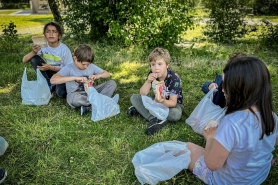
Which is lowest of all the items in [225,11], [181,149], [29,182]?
[29,182]

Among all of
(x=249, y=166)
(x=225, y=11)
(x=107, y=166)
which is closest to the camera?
(x=249, y=166)

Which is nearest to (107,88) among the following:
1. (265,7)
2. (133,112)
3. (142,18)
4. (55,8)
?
(133,112)

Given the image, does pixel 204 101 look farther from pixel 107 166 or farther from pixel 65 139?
pixel 65 139

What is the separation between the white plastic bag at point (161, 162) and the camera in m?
2.14

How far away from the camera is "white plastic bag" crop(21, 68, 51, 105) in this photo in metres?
3.56

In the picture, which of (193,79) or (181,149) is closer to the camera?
(181,149)

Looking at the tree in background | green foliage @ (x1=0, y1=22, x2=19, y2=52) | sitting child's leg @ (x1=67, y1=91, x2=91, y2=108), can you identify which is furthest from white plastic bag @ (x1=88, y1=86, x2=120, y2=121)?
the tree in background

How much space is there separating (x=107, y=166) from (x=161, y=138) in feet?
2.15

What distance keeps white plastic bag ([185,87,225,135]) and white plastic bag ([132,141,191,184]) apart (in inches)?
26.8

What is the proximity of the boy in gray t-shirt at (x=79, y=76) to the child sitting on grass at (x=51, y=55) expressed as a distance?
0.34 metres

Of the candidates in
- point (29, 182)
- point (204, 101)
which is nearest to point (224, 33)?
point (204, 101)

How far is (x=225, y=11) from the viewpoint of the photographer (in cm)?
717

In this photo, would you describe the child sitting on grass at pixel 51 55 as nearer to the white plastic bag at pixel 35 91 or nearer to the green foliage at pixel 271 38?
the white plastic bag at pixel 35 91

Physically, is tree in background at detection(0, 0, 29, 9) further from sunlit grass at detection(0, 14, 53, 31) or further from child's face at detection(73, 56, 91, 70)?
child's face at detection(73, 56, 91, 70)
